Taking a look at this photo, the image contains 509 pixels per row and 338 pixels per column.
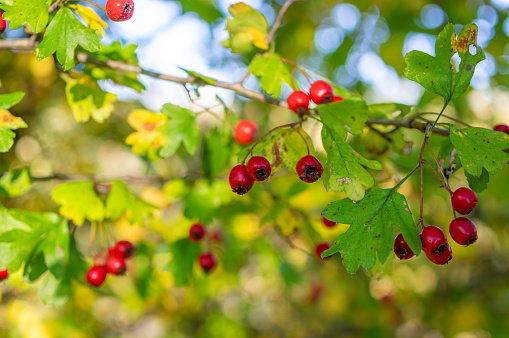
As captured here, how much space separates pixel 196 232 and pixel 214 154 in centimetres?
45

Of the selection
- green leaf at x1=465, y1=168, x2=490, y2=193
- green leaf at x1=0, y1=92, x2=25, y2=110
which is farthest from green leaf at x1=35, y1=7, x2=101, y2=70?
green leaf at x1=465, y1=168, x2=490, y2=193

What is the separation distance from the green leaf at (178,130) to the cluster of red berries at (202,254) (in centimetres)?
56

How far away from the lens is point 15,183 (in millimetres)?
1529

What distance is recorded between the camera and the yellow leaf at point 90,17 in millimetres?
1222

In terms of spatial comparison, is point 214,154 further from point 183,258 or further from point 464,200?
point 464,200

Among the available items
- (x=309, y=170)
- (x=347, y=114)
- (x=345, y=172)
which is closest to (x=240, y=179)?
(x=309, y=170)

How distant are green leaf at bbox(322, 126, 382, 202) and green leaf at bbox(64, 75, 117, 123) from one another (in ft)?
3.25

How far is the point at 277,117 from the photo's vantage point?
244 inches

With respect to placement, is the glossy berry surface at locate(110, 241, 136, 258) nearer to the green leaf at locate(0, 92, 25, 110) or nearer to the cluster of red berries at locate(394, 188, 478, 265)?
the green leaf at locate(0, 92, 25, 110)

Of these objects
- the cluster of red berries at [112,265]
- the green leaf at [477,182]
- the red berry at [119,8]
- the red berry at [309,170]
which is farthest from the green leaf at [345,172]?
the cluster of red berries at [112,265]

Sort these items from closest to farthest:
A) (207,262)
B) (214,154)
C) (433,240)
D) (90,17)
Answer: (433,240) → (90,17) → (214,154) → (207,262)

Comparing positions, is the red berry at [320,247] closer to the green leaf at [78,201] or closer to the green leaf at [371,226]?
the green leaf at [371,226]

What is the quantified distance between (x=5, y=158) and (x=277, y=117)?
427 cm

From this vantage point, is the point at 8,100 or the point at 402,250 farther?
the point at 8,100
